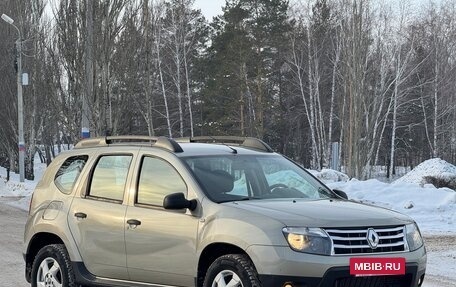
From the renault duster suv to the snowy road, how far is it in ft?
6.31

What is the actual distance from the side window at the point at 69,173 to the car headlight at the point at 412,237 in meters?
3.18

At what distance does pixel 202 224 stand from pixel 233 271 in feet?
1.57

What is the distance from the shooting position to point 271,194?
18.9ft

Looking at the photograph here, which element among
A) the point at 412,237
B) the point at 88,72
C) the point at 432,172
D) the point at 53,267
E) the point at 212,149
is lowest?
the point at 432,172

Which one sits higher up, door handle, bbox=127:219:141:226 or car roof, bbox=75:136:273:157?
car roof, bbox=75:136:273:157

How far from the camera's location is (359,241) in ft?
15.8

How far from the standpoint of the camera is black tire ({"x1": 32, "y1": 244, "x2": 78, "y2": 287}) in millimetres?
6301

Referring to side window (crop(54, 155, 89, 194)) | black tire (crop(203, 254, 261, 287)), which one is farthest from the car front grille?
side window (crop(54, 155, 89, 194))

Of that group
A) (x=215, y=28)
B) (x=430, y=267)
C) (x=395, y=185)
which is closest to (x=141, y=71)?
(x=395, y=185)

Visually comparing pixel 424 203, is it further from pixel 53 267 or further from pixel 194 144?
pixel 53 267

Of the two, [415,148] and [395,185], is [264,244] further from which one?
[415,148]

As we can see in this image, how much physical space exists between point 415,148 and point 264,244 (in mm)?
58440

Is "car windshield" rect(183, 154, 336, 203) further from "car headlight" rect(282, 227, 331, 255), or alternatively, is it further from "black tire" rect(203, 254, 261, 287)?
"car headlight" rect(282, 227, 331, 255)

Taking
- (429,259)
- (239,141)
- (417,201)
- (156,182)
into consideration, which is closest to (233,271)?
(156,182)
